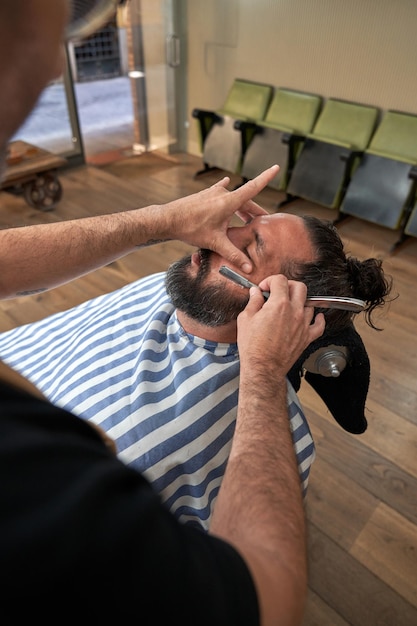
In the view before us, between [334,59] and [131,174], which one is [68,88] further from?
[334,59]

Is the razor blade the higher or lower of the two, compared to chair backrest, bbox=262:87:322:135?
higher

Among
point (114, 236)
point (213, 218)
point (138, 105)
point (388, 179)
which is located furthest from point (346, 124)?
point (114, 236)

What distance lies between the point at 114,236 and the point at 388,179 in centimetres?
265

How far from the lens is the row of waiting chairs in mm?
3328

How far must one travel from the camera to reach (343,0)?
339cm

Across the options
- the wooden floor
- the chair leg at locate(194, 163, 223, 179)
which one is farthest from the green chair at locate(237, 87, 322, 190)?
the wooden floor

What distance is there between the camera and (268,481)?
0.65 m

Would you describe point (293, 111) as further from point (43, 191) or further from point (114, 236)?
point (114, 236)

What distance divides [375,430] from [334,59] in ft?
9.52

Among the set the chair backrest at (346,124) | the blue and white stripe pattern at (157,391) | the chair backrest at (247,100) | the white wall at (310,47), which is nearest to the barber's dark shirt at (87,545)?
the blue and white stripe pattern at (157,391)

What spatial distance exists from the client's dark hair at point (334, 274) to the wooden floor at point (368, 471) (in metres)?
0.79

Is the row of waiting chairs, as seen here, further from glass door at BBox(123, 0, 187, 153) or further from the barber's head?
the barber's head

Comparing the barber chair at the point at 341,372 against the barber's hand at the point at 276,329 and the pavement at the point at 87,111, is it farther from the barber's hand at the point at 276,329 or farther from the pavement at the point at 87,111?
the pavement at the point at 87,111

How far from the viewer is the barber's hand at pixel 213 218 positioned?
4.06ft
